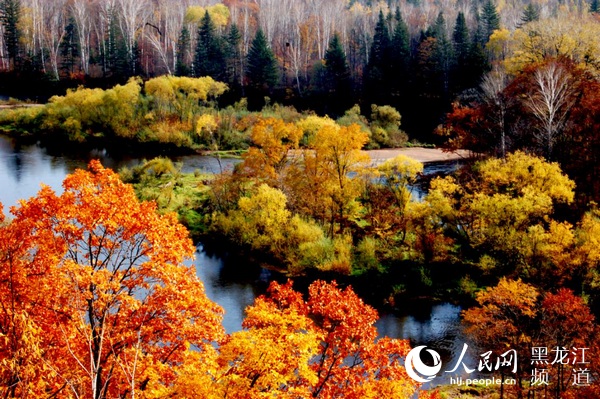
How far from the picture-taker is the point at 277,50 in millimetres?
76375

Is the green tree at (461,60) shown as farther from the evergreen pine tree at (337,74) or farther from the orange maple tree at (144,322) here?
the orange maple tree at (144,322)

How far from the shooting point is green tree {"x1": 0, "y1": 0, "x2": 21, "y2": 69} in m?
75.8

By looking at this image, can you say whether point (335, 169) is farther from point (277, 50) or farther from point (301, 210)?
point (277, 50)

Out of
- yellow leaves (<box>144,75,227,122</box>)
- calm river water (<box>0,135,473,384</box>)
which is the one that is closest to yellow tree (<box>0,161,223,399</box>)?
calm river water (<box>0,135,473,384</box>)

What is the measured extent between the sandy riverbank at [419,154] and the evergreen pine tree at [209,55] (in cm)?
2640

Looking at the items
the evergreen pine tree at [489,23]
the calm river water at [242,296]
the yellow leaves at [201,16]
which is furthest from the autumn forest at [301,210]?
the calm river water at [242,296]

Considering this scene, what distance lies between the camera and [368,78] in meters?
64.4

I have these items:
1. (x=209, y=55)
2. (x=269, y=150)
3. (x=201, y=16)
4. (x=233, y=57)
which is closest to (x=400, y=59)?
(x=233, y=57)

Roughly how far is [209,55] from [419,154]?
106ft

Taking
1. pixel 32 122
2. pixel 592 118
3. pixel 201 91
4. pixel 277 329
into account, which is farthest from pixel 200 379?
pixel 32 122

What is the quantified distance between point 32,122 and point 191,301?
5335cm

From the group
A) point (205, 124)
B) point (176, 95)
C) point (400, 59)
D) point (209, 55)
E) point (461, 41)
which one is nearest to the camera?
point (205, 124)

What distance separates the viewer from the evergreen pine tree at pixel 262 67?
65.7 metres

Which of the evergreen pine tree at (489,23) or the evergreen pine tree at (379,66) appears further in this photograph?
the evergreen pine tree at (489,23)
